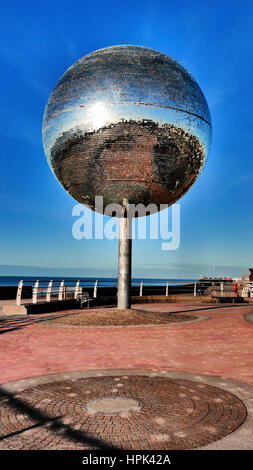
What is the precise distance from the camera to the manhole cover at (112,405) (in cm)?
372

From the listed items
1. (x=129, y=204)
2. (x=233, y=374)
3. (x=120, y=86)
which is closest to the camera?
(x=233, y=374)

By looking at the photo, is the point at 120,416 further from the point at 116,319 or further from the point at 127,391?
the point at 116,319

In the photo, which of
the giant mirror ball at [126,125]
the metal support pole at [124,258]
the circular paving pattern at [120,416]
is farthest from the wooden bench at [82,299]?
the circular paving pattern at [120,416]

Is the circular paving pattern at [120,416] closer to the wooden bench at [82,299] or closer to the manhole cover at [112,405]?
the manhole cover at [112,405]

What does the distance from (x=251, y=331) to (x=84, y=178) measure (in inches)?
250

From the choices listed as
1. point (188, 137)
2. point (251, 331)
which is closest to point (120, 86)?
point (188, 137)

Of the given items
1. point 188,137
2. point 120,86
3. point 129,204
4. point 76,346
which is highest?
point 120,86

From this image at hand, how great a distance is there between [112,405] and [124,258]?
8010 mm

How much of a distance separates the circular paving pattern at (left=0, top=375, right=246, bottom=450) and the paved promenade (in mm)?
967

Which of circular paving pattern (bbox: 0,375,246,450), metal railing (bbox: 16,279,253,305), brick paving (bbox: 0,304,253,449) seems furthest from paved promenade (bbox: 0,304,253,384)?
metal railing (bbox: 16,279,253,305)

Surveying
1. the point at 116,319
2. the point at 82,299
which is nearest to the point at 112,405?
the point at 116,319

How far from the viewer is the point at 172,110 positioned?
9.57m

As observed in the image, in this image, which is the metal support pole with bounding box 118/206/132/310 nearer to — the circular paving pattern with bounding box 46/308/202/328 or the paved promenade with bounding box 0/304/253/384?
the circular paving pattern with bounding box 46/308/202/328
